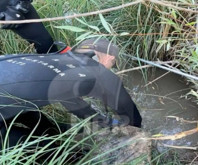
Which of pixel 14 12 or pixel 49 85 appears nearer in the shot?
pixel 49 85

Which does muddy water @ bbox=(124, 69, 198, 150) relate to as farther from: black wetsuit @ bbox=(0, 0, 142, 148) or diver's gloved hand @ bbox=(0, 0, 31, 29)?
diver's gloved hand @ bbox=(0, 0, 31, 29)

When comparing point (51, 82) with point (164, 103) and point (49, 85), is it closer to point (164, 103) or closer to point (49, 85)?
point (49, 85)

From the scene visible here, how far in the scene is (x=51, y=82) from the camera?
1.07 m

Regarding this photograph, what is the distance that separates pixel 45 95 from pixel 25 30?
465 millimetres

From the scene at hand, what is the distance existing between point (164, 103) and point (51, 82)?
829 millimetres

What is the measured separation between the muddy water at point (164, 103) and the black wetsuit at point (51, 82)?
481mm

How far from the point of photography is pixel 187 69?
145 centimetres

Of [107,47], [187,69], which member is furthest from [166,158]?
[107,47]

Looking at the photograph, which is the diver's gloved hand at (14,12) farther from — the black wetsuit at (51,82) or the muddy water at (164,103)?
the muddy water at (164,103)

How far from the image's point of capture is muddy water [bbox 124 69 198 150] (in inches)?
63.2

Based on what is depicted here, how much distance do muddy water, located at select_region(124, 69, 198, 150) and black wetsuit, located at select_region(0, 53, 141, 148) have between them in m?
0.48

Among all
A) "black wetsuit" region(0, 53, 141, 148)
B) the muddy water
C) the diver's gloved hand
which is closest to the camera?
"black wetsuit" region(0, 53, 141, 148)

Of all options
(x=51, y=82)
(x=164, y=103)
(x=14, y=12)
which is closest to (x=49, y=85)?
(x=51, y=82)

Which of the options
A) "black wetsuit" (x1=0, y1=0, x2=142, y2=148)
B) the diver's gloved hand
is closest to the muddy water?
"black wetsuit" (x1=0, y1=0, x2=142, y2=148)
